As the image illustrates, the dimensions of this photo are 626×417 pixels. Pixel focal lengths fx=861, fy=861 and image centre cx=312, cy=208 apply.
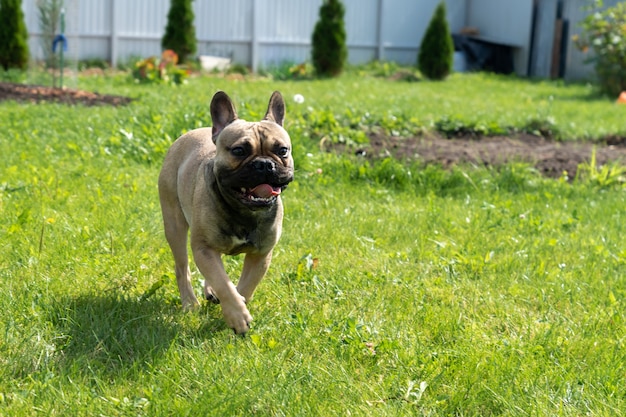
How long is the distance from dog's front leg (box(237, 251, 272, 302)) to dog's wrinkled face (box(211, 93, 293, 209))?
34 cm

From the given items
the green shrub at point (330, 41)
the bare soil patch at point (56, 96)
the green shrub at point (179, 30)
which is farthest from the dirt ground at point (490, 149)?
the green shrub at point (330, 41)

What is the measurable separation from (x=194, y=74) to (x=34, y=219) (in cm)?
1419

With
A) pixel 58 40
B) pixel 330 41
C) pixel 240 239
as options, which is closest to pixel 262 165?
pixel 240 239

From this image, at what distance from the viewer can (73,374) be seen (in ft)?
12.3

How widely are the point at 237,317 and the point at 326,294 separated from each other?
2.97ft

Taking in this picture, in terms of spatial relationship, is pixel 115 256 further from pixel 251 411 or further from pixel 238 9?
pixel 238 9

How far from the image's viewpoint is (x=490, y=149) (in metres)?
10.3

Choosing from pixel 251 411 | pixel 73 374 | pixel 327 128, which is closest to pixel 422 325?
pixel 251 411

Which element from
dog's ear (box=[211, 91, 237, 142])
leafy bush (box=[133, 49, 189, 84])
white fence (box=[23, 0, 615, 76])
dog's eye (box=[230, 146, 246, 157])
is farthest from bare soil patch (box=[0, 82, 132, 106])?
dog's eye (box=[230, 146, 246, 157])

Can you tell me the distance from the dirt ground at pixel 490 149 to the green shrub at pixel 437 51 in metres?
9.59

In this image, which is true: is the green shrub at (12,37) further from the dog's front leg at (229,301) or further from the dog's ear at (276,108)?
the dog's front leg at (229,301)

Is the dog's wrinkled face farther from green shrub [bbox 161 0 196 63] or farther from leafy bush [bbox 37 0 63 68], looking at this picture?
green shrub [bbox 161 0 196 63]

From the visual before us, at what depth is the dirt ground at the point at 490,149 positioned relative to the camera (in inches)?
371

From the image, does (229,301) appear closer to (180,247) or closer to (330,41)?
(180,247)
